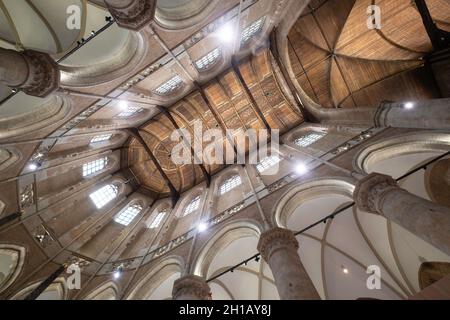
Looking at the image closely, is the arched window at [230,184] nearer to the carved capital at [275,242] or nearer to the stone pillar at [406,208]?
the carved capital at [275,242]

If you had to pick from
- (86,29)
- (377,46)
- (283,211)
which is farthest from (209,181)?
(377,46)

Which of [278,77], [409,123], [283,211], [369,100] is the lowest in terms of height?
[283,211]

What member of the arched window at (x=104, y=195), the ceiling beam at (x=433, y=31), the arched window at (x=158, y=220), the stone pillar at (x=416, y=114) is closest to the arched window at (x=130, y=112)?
the arched window at (x=104, y=195)

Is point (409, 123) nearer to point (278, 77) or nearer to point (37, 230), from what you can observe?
point (278, 77)

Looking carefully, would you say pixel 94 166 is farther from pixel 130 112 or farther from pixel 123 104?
pixel 123 104

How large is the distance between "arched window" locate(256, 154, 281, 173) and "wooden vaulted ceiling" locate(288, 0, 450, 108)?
5.15 m

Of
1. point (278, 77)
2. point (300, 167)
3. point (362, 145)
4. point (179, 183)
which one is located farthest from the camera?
point (179, 183)

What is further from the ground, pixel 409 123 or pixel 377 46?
pixel 377 46

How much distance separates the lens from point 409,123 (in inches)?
330

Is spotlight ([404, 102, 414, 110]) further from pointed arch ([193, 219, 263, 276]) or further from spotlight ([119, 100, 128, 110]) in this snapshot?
spotlight ([119, 100, 128, 110])

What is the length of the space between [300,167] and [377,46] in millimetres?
8384

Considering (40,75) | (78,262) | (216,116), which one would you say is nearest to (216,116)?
(216,116)

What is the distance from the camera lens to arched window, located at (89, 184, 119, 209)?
13.0 meters

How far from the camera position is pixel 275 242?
21.6ft
